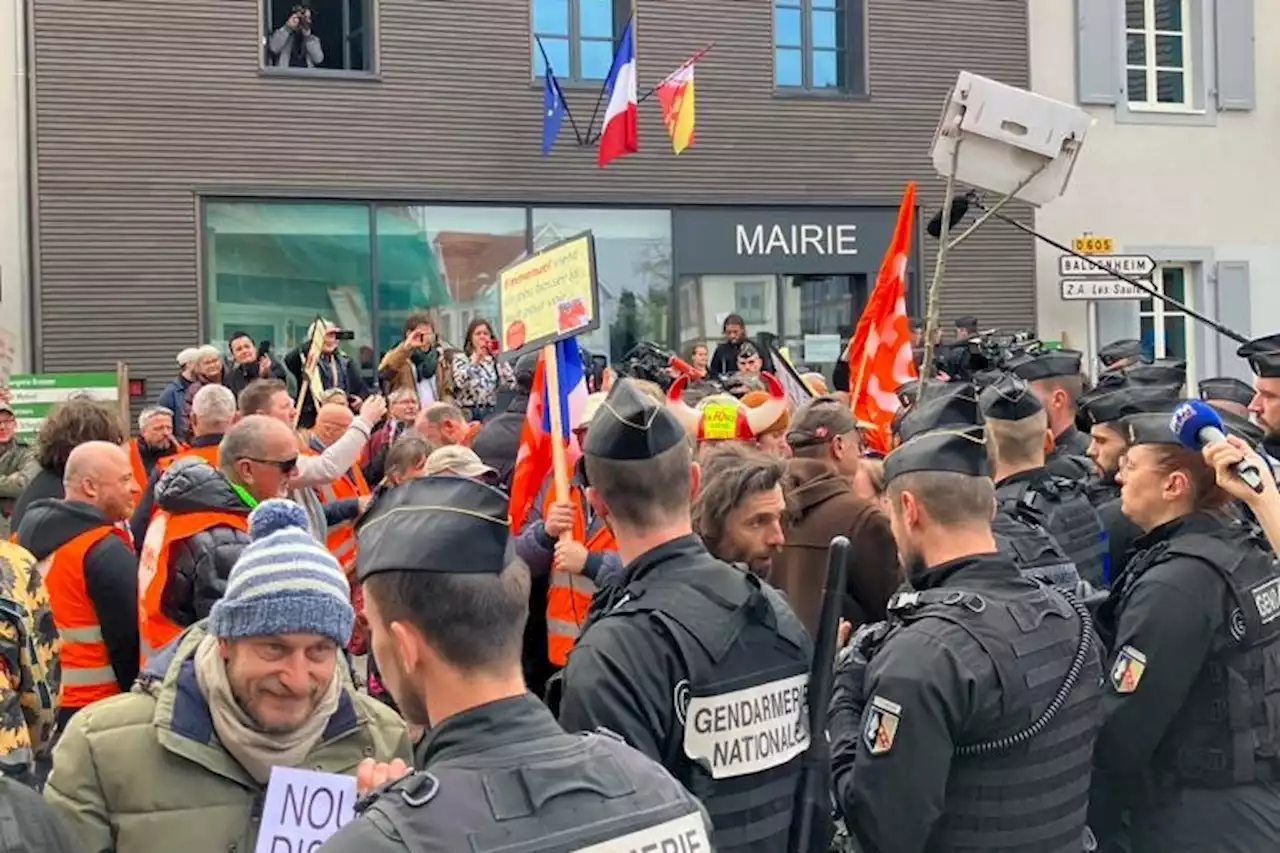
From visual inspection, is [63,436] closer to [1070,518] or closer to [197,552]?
[197,552]

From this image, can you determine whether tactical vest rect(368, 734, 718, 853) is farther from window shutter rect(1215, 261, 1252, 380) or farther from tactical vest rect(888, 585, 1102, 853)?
window shutter rect(1215, 261, 1252, 380)

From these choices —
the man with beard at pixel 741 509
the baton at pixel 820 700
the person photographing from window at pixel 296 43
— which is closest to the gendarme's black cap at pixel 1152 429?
the man with beard at pixel 741 509

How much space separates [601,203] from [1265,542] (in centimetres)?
1268

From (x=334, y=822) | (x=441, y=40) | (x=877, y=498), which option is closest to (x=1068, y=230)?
(x=441, y=40)

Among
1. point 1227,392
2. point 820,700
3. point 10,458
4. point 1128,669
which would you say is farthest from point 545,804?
point 10,458

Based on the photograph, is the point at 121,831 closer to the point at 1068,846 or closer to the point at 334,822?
the point at 334,822

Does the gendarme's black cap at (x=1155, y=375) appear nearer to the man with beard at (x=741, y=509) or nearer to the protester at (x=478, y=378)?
the man with beard at (x=741, y=509)

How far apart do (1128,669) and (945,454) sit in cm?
85

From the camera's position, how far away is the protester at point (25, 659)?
307cm

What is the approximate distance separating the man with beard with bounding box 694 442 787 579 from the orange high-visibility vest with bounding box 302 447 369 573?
90.3 inches

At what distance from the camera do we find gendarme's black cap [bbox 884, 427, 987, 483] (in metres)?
3.40

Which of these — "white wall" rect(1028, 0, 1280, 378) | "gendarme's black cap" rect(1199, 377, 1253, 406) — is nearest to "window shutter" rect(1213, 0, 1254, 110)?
"white wall" rect(1028, 0, 1280, 378)

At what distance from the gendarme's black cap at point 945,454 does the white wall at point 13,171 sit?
40.4ft

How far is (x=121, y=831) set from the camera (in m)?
2.73
